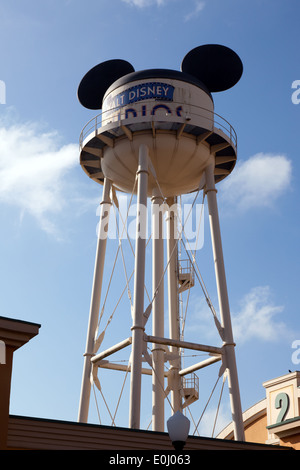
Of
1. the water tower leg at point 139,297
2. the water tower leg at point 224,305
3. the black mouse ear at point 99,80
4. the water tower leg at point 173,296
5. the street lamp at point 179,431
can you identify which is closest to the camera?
the street lamp at point 179,431

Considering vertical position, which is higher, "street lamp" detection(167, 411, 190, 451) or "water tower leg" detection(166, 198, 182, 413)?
"water tower leg" detection(166, 198, 182, 413)

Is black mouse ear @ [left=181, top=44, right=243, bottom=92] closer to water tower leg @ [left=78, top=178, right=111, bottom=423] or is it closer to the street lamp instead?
water tower leg @ [left=78, top=178, right=111, bottom=423]

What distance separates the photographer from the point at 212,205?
24.1 meters

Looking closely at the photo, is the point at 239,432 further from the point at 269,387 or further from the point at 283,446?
the point at 269,387

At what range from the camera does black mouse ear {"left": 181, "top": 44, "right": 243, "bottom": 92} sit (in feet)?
88.9

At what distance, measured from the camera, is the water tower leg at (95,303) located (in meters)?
22.8

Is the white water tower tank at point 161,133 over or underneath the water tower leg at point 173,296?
over

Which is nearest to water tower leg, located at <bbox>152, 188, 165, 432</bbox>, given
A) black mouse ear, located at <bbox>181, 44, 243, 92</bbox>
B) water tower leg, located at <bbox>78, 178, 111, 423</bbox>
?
water tower leg, located at <bbox>78, 178, 111, 423</bbox>

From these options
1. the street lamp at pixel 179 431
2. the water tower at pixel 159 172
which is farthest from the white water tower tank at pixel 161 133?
the street lamp at pixel 179 431

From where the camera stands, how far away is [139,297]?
21.3m

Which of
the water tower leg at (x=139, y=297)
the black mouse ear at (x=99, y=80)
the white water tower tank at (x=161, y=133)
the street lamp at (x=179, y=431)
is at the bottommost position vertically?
the street lamp at (x=179, y=431)

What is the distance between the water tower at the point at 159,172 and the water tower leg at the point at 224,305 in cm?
3

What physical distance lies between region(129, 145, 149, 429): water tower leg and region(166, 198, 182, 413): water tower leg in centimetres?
260

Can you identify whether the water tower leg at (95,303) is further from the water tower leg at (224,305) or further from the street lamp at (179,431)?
the street lamp at (179,431)
